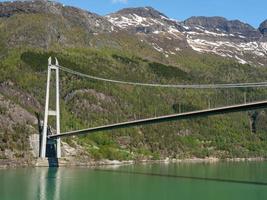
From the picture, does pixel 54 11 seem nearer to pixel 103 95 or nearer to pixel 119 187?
pixel 103 95

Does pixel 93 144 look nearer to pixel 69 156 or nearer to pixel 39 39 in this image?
pixel 69 156

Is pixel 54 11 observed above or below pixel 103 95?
above

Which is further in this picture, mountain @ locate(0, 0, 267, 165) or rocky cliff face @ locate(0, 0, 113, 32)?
rocky cliff face @ locate(0, 0, 113, 32)

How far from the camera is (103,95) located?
108 meters

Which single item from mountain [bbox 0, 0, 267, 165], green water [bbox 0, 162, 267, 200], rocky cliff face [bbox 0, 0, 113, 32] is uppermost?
rocky cliff face [bbox 0, 0, 113, 32]

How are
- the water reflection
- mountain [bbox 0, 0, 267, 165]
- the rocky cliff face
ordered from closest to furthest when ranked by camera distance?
the water reflection
mountain [bbox 0, 0, 267, 165]
the rocky cliff face

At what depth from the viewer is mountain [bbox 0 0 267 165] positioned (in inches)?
3100

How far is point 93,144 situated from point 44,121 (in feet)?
42.5

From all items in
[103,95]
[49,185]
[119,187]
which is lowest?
[119,187]

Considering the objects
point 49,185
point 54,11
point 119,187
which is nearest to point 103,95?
point 54,11

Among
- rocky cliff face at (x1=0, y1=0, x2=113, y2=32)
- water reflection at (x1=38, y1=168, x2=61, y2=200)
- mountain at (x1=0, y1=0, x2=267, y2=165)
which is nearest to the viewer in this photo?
water reflection at (x1=38, y1=168, x2=61, y2=200)

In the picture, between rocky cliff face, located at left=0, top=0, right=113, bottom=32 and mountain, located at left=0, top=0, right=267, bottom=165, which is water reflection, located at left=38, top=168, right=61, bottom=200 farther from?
rocky cliff face, located at left=0, top=0, right=113, bottom=32

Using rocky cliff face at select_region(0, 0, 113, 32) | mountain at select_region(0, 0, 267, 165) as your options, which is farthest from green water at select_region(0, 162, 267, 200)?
rocky cliff face at select_region(0, 0, 113, 32)

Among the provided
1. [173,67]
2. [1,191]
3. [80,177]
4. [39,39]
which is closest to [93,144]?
[80,177]
